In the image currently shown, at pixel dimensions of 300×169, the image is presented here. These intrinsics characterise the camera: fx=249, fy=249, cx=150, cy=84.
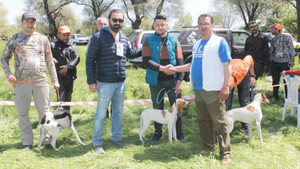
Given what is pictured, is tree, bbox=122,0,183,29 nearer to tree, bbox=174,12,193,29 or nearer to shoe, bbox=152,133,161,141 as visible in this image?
tree, bbox=174,12,193,29

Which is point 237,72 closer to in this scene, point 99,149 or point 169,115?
point 169,115

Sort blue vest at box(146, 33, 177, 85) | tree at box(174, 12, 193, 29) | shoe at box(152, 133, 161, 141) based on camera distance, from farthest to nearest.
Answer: tree at box(174, 12, 193, 29) < shoe at box(152, 133, 161, 141) < blue vest at box(146, 33, 177, 85)

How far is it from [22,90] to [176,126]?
97.3 inches

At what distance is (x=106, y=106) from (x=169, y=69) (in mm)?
1085

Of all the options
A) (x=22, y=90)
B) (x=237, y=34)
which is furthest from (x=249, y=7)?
(x=22, y=90)

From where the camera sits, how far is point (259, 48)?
5.84 metres

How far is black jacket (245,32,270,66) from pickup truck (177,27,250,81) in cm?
238

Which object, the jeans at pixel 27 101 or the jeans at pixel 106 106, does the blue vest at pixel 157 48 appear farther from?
the jeans at pixel 27 101

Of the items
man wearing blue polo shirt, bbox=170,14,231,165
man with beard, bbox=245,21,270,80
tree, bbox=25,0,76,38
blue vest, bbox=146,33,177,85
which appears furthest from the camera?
tree, bbox=25,0,76,38

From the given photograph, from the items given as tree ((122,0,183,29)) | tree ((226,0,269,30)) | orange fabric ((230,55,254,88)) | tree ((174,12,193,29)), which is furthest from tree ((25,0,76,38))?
orange fabric ((230,55,254,88))

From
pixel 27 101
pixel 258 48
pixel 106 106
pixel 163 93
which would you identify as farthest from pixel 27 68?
pixel 258 48

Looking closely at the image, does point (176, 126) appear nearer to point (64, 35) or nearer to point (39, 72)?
point (39, 72)

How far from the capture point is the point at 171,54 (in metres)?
3.78

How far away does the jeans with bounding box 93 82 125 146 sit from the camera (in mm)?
3668
